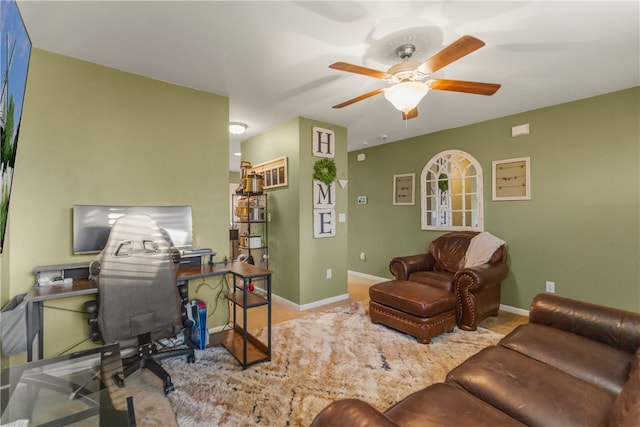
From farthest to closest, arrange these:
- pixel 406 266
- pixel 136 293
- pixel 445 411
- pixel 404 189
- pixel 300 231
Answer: pixel 404 189 < pixel 300 231 < pixel 406 266 < pixel 136 293 < pixel 445 411

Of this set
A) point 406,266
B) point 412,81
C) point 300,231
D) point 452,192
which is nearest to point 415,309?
point 406,266

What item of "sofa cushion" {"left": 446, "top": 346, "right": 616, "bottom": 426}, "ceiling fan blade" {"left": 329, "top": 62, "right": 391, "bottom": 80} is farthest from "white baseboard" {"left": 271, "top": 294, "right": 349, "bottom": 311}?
"ceiling fan blade" {"left": 329, "top": 62, "right": 391, "bottom": 80}

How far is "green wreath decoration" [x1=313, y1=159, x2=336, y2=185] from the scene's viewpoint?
3.79m

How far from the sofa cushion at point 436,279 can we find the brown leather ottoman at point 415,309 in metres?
0.19

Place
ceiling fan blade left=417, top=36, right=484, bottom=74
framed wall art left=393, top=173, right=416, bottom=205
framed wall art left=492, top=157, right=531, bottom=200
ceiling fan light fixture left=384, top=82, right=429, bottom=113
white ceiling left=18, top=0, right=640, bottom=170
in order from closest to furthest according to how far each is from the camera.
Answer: ceiling fan blade left=417, top=36, right=484, bottom=74 < white ceiling left=18, top=0, right=640, bottom=170 < ceiling fan light fixture left=384, top=82, right=429, bottom=113 < framed wall art left=492, top=157, right=531, bottom=200 < framed wall art left=393, top=173, right=416, bottom=205

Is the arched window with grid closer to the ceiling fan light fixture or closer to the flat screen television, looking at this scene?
the ceiling fan light fixture

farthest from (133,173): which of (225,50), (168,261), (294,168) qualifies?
(294,168)

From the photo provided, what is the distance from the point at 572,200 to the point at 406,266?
195 centimetres

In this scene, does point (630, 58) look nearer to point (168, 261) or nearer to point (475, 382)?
point (475, 382)

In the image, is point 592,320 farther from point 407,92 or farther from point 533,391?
point 407,92

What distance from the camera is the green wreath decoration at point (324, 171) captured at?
379 cm

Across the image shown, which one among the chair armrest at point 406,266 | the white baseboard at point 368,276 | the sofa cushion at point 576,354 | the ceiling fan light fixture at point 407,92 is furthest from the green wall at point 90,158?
the white baseboard at point 368,276

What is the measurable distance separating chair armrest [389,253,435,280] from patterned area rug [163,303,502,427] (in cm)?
76

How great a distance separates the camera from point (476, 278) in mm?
2779
